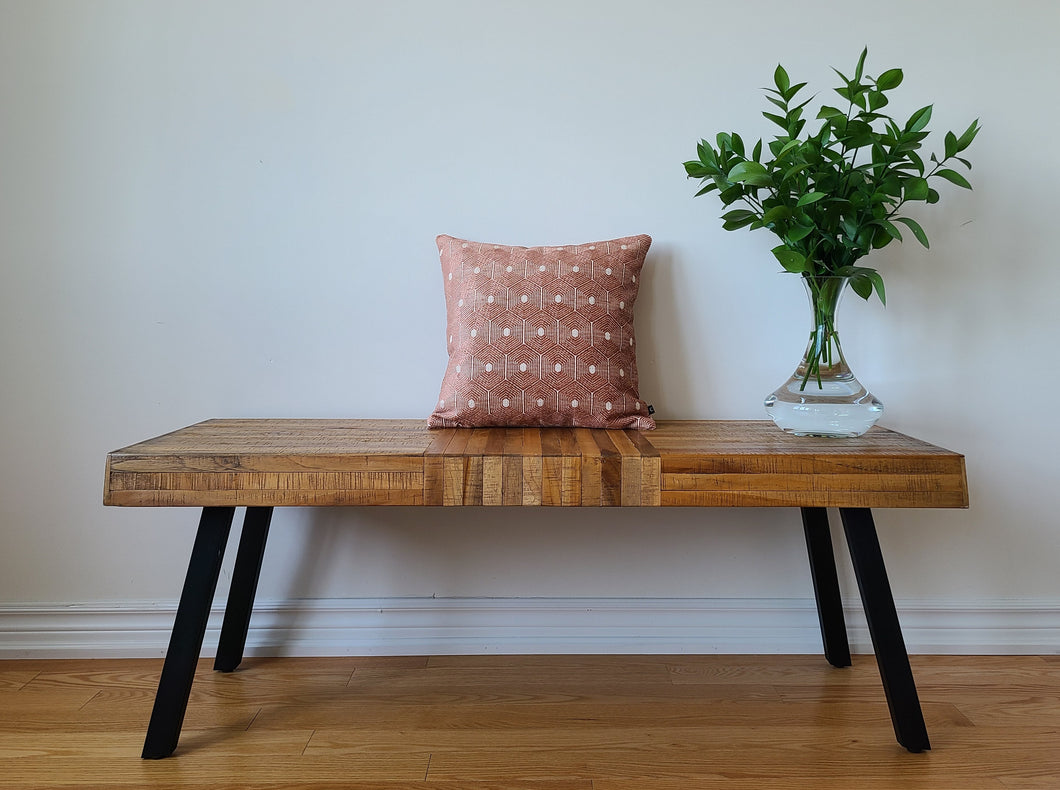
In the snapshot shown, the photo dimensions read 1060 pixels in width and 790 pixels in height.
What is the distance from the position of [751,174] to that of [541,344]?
1.64ft

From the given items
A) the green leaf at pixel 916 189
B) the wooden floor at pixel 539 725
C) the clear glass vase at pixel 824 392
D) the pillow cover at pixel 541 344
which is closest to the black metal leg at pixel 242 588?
the wooden floor at pixel 539 725

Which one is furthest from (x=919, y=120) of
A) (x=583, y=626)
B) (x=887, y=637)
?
(x=583, y=626)

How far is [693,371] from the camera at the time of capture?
1.77 meters

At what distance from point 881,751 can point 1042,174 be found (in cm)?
129

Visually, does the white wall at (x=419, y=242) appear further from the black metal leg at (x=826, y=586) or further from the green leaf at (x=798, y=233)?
the green leaf at (x=798, y=233)

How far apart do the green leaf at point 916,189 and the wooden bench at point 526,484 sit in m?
0.47

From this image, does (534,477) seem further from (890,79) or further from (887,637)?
(890,79)

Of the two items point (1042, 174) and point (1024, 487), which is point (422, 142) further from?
point (1024, 487)

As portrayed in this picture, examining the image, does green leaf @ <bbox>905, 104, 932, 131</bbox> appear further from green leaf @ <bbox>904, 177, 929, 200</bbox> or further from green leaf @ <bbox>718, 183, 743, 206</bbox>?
green leaf @ <bbox>718, 183, 743, 206</bbox>

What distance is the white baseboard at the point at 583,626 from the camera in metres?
1.75

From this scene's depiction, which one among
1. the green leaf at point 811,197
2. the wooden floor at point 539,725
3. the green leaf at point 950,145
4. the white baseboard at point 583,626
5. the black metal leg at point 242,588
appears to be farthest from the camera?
the white baseboard at point 583,626

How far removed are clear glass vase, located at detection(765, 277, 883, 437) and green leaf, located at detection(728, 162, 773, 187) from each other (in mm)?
225

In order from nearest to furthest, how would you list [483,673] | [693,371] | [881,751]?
1. [881,751]
2. [483,673]
3. [693,371]

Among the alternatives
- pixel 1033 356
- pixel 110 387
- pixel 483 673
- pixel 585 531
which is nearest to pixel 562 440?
A: pixel 585 531
